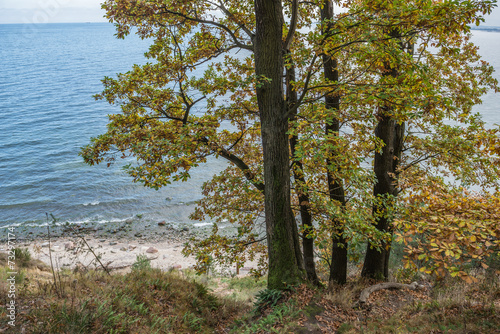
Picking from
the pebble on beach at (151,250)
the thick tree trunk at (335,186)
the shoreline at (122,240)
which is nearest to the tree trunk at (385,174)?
the thick tree trunk at (335,186)

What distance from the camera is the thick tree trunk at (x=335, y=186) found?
780 centimetres

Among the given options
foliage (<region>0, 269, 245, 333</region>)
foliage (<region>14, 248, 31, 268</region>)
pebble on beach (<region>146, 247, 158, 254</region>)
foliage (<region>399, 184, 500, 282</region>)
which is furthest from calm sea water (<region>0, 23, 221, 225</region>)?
foliage (<region>399, 184, 500, 282</region>)

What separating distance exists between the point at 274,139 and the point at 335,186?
3796mm

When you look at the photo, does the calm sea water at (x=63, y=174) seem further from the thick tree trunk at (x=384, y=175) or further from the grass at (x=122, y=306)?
the thick tree trunk at (x=384, y=175)

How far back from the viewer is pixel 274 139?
6547mm

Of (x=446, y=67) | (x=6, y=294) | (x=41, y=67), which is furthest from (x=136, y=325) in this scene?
Answer: (x=41, y=67)

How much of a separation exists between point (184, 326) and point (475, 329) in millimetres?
5132

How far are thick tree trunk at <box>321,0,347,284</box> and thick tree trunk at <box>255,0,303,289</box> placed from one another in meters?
1.29

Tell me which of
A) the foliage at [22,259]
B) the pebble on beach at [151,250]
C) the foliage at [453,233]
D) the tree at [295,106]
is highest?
the tree at [295,106]

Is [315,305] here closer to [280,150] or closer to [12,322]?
[280,150]

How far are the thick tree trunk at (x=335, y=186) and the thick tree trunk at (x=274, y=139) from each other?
1288 mm

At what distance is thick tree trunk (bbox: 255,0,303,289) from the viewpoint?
6.34 m

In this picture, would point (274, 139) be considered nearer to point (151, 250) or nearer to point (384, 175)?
point (384, 175)

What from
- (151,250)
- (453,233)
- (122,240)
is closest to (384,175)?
(453,233)
